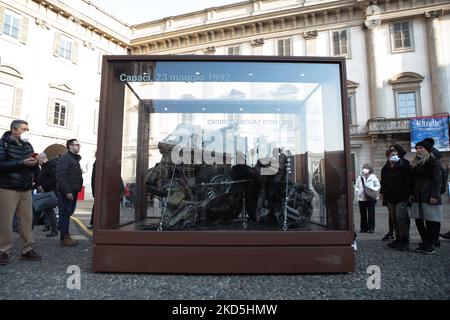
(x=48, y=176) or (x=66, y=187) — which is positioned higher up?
(x=48, y=176)

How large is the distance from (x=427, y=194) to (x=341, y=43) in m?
20.1

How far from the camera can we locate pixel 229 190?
4.20m

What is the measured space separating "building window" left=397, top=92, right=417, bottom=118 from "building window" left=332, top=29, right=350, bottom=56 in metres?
4.76

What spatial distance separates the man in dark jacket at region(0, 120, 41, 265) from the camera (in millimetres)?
3867

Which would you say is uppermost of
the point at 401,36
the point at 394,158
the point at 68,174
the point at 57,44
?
the point at 401,36

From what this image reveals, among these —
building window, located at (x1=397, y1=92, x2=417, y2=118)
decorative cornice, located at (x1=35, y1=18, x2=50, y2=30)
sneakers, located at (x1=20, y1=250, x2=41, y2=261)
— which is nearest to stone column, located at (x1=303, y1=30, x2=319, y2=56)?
building window, located at (x1=397, y1=92, x2=417, y2=118)

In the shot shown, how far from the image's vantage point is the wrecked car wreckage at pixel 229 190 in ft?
13.1

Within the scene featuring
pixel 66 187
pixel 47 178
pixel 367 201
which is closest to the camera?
pixel 66 187

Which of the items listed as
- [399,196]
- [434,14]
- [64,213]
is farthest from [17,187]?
[434,14]

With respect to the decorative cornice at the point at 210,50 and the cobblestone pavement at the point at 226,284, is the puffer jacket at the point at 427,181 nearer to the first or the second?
the cobblestone pavement at the point at 226,284

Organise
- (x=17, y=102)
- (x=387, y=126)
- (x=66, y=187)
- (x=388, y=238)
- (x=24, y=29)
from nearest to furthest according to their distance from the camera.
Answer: (x=66, y=187) < (x=388, y=238) < (x=17, y=102) < (x=24, y=29) < (x=387, y=126)

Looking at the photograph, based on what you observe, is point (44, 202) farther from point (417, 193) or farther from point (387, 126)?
point (387, 126)
